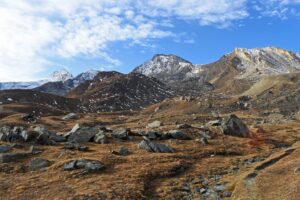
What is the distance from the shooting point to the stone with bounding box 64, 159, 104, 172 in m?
53.0

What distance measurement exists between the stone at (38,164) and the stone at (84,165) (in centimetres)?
355

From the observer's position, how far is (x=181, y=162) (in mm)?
58562

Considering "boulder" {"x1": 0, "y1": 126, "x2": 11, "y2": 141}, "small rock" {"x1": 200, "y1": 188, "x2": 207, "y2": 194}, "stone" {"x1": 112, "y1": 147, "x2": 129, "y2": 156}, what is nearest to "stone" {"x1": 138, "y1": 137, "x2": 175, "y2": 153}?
"stone" {"x1": 112, "y1": 147, "x2": 129, "y2": 156}

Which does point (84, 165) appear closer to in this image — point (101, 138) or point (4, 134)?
point (101, 138)

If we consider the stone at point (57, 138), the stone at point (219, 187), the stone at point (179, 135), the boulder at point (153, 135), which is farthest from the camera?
the stone at point (179, 135)

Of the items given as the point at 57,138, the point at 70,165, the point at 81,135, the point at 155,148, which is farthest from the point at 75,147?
the point at 155,148

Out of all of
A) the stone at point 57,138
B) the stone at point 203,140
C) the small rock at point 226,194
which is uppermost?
the stone at point 57,138

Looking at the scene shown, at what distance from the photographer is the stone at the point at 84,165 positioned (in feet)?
174

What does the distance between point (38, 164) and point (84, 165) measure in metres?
6.73

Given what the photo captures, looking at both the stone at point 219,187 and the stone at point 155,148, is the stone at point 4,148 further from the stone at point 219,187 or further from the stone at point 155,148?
the stone at point 219,187

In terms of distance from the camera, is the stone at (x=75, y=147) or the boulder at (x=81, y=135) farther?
the boulder at (x=81, y=135)

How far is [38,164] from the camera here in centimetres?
5516

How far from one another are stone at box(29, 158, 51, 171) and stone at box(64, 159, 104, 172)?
355cm

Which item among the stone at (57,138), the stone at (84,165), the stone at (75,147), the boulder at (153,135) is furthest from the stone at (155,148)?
the stone at (57,138)
